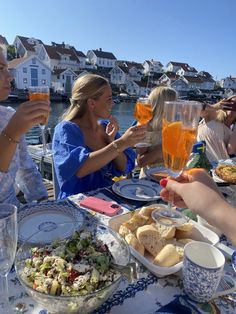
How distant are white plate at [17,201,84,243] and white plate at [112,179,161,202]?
39cm

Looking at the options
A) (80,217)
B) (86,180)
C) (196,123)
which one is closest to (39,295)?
(80,217)

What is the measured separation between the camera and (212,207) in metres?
0.86

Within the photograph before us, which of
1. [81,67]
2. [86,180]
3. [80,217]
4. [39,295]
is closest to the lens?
[39,295]

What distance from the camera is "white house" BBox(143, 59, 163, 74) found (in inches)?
2618

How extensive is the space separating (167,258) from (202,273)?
157mm

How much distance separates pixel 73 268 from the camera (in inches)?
31.8

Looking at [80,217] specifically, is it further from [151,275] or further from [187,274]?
[187,274]

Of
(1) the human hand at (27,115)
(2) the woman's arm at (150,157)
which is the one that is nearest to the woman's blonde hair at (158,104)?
(2) the woman's arm at (150,157)

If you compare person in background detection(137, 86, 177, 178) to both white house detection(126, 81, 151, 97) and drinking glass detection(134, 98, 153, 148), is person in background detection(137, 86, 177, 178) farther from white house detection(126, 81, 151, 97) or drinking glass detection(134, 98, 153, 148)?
white house detection(126, 81, 151, 97)

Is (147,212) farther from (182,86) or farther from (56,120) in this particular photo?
(182,86)

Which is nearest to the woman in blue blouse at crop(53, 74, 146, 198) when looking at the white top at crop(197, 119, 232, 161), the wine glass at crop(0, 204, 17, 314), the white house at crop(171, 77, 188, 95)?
the wine glass at crop(0, 204, 17, 314)

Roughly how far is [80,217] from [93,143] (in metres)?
1.21

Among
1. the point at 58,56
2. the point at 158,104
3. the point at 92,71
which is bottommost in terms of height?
the point at 158,104

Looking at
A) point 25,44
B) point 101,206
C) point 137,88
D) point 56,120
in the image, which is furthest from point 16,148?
point 25,44
